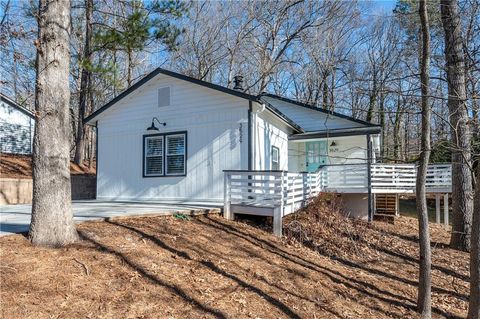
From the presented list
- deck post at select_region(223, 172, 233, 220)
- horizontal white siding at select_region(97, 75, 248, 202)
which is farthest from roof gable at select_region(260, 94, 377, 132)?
deck post at select_region(223, 172, 233, 220)

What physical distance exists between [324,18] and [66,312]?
22.4 m

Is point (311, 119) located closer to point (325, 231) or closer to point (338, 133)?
point (338, 133)

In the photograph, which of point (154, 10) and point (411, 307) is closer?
point (411, 307)

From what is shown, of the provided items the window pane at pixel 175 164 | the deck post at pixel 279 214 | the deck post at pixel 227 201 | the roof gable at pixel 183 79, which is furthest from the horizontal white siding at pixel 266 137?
the window pane at pixel 175 164

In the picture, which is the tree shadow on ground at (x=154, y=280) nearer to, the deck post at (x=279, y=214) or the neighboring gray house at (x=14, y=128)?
the deck post at (x=279, y=214)

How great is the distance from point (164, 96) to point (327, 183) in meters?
6.23

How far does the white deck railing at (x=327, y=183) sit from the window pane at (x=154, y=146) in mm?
3439

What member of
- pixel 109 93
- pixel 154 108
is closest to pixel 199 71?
pixel 109 93

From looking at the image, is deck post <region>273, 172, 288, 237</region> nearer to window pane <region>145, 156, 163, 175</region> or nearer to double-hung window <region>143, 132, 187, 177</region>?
double-hung window <region>143, 132, 187, 177</region>

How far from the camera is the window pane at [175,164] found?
10867 millimetres

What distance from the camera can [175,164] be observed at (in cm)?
1098

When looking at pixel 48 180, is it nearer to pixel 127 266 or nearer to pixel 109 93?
pixel 127 266

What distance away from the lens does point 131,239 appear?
5527 mm

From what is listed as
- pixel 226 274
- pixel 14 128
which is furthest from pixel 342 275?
pixel 14 128
